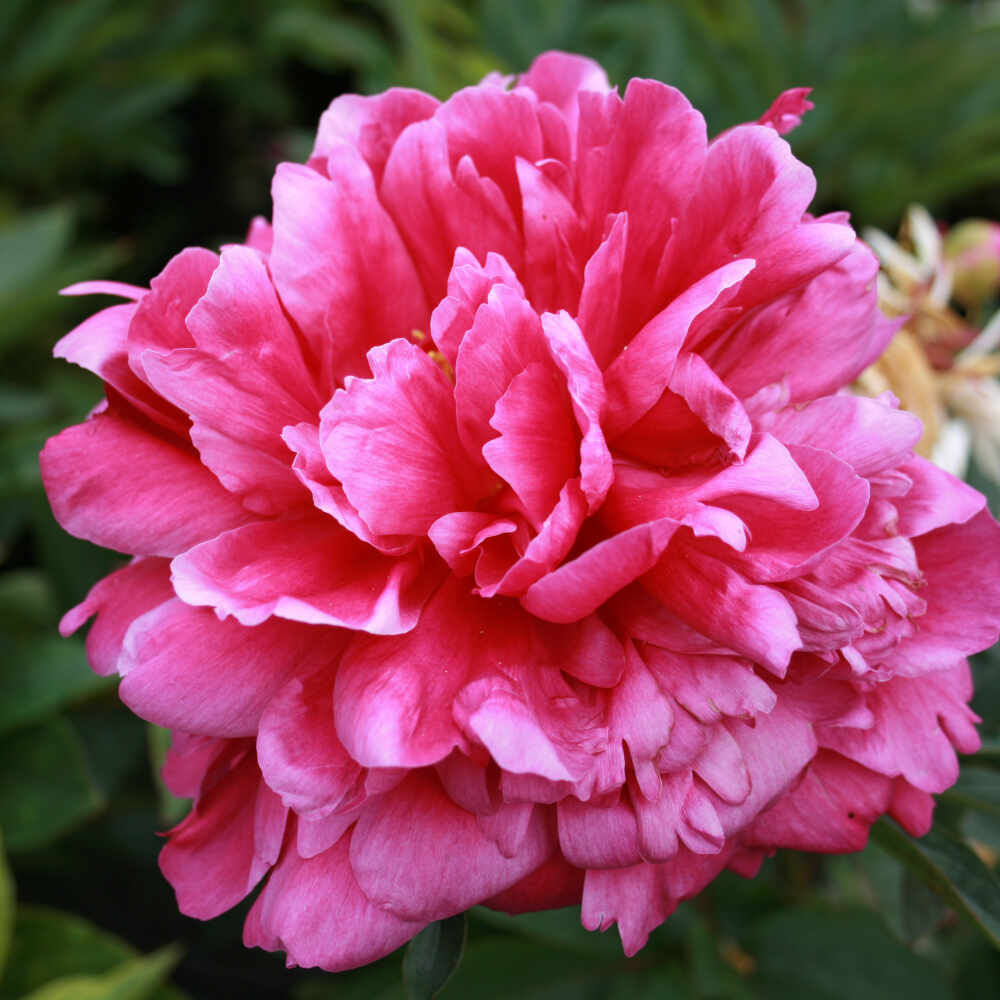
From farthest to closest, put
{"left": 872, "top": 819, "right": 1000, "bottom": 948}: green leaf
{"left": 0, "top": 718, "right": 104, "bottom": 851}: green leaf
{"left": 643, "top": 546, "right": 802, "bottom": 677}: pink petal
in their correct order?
{"left": 0, "top": 718, "right": 104, "bottom": 851}: green leaf → {"left": 872, "top": 819, "right": 1000, "bottom": 948}: green leaf → {"left": 643, "top": 546, "right": 802, "bottom": 677}: pink petal

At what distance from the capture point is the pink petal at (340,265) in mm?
447

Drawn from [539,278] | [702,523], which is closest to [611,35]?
[539,278]

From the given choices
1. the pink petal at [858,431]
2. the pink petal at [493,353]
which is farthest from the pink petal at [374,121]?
the pink petal at [858,431]

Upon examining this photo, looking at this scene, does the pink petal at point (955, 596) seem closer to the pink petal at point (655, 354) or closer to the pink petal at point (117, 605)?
the pink petal at point (655, 354)

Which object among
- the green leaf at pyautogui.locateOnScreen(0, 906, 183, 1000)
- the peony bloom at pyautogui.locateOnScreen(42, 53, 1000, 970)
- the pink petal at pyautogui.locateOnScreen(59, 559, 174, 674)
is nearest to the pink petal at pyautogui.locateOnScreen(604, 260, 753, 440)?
the peony bloom at pyautogui.locateOnScreen(42, 53, 1000, 970)

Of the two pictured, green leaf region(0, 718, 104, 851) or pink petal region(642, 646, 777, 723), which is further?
green leaf region(0, 718, 104, 851)

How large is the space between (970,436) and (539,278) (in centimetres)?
49

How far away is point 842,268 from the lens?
1.53ft

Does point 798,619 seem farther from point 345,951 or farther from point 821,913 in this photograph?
point 821,913

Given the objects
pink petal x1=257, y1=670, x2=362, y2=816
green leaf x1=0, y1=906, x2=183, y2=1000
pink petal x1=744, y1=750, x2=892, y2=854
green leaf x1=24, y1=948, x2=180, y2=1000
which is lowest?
green leaf x1=0, y1=906, x2=183, y2=1000

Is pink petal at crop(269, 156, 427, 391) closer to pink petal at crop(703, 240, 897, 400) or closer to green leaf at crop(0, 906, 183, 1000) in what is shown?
pink petal at crop(703, 240, 897, 400)

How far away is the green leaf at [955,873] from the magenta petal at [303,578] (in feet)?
0.93

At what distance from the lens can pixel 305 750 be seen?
15.8 inches

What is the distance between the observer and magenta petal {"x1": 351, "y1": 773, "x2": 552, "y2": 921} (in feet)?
1.30
